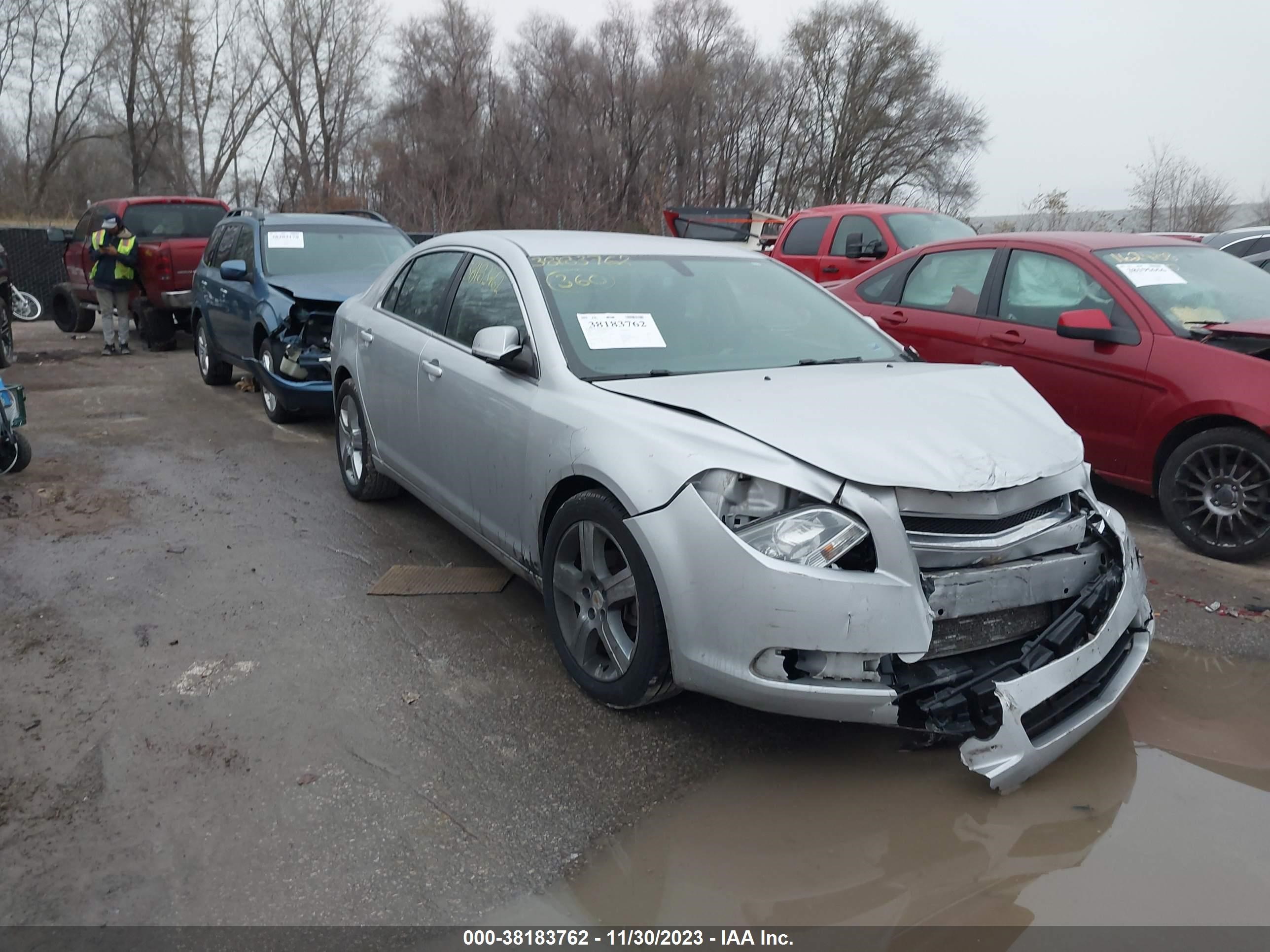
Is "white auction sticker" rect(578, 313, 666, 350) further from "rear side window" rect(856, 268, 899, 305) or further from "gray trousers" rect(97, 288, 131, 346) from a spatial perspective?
"gray trousers" rect(97, 288, 131, 346)

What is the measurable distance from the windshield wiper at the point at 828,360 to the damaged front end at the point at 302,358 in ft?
16.4

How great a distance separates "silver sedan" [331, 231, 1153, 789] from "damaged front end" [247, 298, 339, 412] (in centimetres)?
401

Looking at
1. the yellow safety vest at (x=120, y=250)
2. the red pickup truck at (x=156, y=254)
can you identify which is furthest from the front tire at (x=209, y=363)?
the yellow safety vest at (x=120, y=250)

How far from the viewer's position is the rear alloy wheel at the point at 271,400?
8109 mm

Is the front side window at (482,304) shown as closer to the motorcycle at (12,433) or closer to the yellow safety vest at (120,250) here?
the motorcycle at (12,433)

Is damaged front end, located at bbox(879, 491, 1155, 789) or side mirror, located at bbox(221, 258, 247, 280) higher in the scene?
side mirror, located at bbox(221, 258, 247, 280)

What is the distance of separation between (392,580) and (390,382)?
1.09m

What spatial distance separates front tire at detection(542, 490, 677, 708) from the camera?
3.11 m

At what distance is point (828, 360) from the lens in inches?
160

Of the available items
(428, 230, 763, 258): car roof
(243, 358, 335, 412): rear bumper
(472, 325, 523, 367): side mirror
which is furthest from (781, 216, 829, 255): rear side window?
(472, 325, 523, 367): side mirror

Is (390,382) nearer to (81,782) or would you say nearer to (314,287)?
(81,782)

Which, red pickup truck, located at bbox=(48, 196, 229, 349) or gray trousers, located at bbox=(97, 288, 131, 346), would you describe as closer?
red pickup truck, located at bbox=(48, 196, 229, 349)

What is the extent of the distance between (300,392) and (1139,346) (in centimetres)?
612

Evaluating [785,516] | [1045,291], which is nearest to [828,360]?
[785,516]
